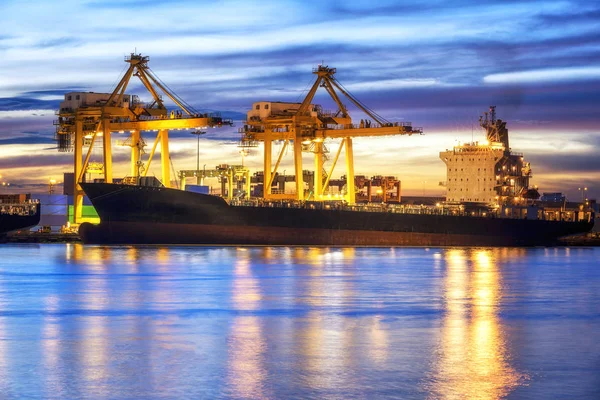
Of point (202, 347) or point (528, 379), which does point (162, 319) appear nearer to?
point (202, 347)

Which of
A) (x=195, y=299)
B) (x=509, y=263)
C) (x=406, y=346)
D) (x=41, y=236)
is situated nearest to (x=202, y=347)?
(x=406, y=346)

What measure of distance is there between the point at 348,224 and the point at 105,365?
44.6 meters

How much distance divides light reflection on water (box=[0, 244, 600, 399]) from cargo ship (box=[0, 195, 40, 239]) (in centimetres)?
3953

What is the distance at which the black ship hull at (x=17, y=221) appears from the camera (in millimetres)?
68625

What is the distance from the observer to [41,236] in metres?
66.6

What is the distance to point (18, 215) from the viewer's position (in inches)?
2758

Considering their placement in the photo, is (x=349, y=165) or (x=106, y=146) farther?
(x=349, y=165)

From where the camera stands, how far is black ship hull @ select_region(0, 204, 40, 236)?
225ft

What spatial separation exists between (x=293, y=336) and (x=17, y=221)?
57.9m

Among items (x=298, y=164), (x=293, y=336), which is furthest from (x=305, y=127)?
(x=293, y=336)

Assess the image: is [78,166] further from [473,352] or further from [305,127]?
[473,352]

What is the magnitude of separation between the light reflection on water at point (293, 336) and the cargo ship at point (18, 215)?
3953cm

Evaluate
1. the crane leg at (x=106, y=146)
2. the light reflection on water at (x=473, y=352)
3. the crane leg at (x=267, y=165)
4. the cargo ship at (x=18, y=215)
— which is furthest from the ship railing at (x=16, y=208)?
the light reflection on water at (x=473, y=352)

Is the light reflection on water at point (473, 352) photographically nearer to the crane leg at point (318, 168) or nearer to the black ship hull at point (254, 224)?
the black ship hull at point (254, 224)
